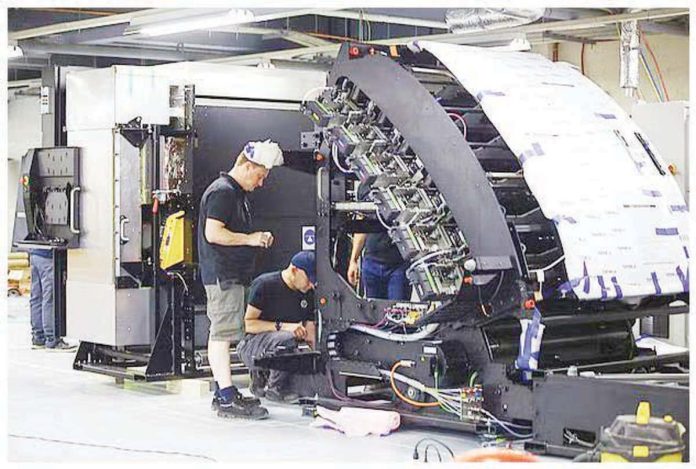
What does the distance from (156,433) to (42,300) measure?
476cm

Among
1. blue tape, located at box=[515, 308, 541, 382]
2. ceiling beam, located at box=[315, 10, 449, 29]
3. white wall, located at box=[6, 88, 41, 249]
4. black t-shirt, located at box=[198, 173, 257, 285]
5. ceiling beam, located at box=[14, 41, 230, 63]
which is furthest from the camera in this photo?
white wall, located at box=[6, 88, 41, 249]

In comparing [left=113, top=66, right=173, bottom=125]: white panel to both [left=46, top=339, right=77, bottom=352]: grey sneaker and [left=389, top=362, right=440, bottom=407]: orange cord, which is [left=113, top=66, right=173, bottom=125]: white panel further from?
[left=46, top=339, right=77, bottom=352]: grey sneaker

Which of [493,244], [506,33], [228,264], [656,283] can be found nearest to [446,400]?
[493,244]

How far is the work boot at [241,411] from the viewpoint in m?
9.19

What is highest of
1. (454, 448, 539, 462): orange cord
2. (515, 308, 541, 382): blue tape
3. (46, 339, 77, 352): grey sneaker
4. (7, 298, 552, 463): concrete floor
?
(515, 308, 541, 382): blue tape

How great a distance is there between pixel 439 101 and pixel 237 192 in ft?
4.97

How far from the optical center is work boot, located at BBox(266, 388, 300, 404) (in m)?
9.74

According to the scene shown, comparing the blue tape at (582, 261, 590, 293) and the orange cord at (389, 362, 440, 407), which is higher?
the blue tape at (582, 261, 590, 293)

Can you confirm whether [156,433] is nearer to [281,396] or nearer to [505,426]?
[281,396]

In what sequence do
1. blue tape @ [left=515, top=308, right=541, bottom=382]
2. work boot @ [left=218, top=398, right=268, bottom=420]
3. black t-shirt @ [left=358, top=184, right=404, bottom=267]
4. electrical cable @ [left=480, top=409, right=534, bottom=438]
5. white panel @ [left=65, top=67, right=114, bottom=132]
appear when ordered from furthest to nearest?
1. white panel @ [left=65, top=67, right=114, bottom=132]
2. black t-shirt @ [left=358, top=184, right=404, bottom=267]
3. work boot @ [left=218, top=398, right=268, bottom=420]
4. electrical cable @ [left=480, top=409, right=534, bottom=438]
5. blue tape @ [left=515, top=308, right=541, bottom=382]

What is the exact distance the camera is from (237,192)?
9383 mm

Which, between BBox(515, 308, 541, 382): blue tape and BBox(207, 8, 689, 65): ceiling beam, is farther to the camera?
BBox(207, 8, 689, 65): ceiling beam

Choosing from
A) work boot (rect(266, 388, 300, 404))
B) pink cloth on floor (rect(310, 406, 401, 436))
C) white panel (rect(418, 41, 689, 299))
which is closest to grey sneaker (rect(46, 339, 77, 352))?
work boot (rect(266, 388, 300, 404))

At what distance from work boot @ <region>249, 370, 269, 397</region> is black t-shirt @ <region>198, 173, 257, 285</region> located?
903 mm
